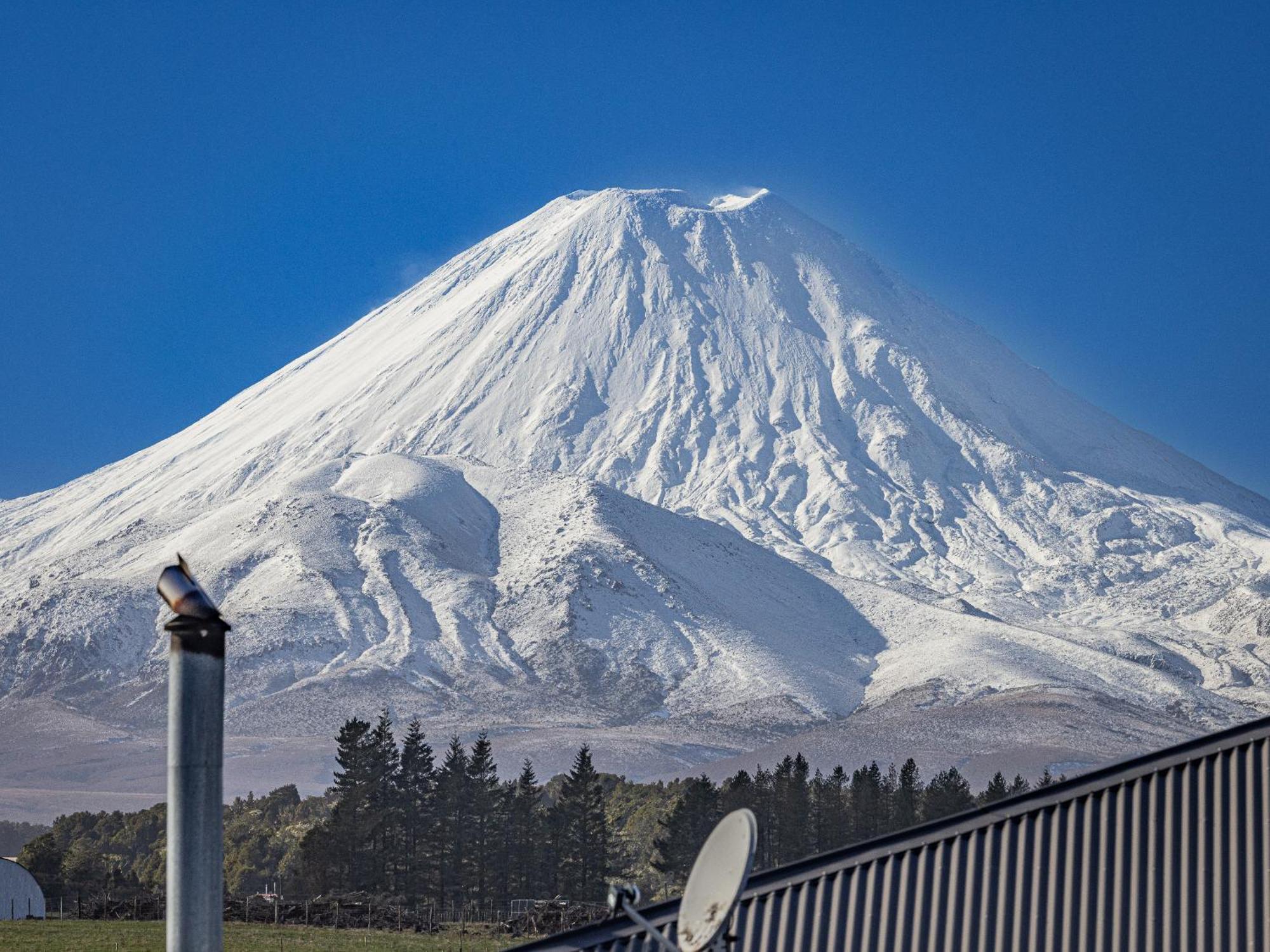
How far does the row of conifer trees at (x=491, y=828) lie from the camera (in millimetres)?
84375

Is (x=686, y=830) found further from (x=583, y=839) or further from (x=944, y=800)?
(x=944, y=800)

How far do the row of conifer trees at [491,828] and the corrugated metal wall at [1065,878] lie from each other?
66.5 m

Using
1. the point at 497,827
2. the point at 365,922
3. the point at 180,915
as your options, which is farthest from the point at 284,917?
the point at 180,915

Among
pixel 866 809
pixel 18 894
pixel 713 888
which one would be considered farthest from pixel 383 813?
pixel 713 888

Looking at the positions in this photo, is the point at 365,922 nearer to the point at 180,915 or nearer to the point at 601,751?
the point at 180,915

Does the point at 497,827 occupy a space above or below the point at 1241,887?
below

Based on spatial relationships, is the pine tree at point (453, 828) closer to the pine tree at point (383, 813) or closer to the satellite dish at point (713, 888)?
the pine tree at point (383, 813)

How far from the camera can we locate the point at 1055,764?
594ft

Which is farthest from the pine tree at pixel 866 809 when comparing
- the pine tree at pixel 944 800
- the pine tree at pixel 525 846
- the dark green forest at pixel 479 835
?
the pine tree at pixel 525 846

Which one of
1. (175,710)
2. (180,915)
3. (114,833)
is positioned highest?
(175,710)

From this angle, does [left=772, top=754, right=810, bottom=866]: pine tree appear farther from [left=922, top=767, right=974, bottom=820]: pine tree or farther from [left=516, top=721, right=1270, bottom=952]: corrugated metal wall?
[left=516, top=721, right=1270, bottom=952]: corrugated metal wall

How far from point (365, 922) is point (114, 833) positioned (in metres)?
62.2

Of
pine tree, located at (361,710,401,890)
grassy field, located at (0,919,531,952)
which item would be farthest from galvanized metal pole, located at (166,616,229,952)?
pine tree, located at (361,710,401,890)

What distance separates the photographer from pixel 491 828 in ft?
299
